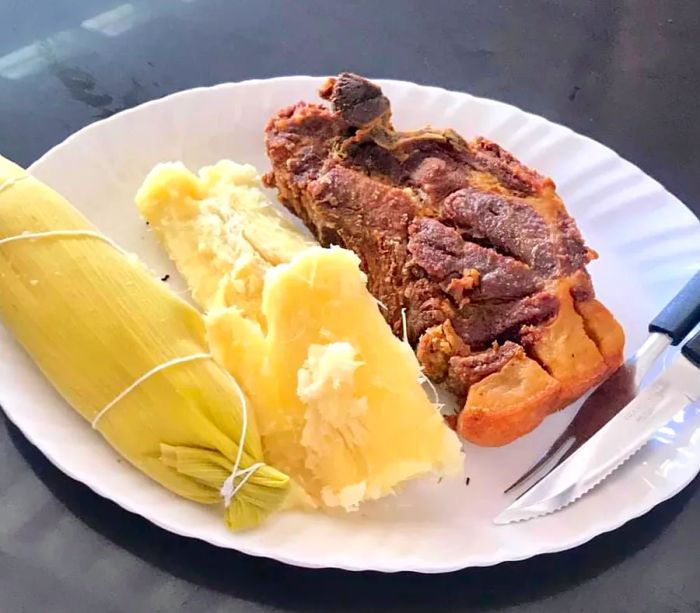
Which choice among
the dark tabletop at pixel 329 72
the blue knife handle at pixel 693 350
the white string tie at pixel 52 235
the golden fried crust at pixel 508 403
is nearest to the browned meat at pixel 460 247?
the golden fried crust at pixel 508 403

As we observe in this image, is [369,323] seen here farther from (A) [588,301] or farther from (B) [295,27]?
(B) [295,27]

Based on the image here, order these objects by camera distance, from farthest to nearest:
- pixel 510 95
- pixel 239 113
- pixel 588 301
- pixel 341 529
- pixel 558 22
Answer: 1. pixel 558 22
2. pixel 510 95
3. pixel 239 113
4. pixel 588 301
5. pixel 341 529

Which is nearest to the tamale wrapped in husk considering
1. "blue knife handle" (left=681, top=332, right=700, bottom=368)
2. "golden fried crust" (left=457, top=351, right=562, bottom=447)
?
"golden fried crust" (left=457, top=351, right=562, bottom=447)

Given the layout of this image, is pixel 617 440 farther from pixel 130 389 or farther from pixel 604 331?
pixel 130 389

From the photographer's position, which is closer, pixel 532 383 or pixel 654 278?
pixel 532 383

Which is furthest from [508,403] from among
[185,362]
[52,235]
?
[52,235]

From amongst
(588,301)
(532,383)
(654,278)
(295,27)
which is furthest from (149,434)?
(295,27)

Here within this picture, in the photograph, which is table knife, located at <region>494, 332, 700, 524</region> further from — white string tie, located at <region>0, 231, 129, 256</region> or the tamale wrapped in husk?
white string tie, located at <region>0, 231, 129, 256</region>
